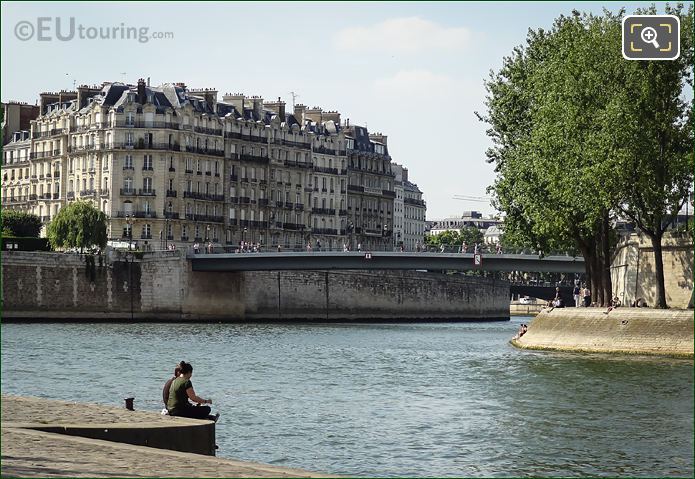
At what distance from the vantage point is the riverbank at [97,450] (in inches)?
644

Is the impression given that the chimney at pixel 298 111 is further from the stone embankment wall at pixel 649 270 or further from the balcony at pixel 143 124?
the stone embankment wall at pixel 649 270

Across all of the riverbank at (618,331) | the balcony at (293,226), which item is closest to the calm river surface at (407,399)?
the riverbank at (618,331)

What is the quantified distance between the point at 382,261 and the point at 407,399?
182 feet

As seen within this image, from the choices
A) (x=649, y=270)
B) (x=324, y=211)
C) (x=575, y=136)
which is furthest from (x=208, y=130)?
(x=575, y=136)

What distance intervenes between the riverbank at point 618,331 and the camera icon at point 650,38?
111ft

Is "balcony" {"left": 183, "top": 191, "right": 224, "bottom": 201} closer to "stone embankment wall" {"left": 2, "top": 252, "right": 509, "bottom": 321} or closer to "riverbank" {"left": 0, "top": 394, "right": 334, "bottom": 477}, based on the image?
"stone embankment wall" {"left": 2, "top": 252, "right": 509, "bottom": 321}

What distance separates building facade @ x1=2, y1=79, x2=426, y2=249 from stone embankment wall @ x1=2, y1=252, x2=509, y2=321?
6.16 meters

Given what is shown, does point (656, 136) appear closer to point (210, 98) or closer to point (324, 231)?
point (210, 98)

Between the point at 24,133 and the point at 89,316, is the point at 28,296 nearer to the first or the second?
the point at 89,316

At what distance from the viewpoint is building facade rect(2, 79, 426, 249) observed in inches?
5049

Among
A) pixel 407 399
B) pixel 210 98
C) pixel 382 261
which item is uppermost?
pixel 210 98

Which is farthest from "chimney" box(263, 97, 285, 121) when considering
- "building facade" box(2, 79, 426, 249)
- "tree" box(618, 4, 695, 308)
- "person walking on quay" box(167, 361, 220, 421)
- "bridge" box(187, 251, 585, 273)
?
"person walking on quay" box(167, 361, 220, 421)

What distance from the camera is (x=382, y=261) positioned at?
94.1 m

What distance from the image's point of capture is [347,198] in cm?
16462
